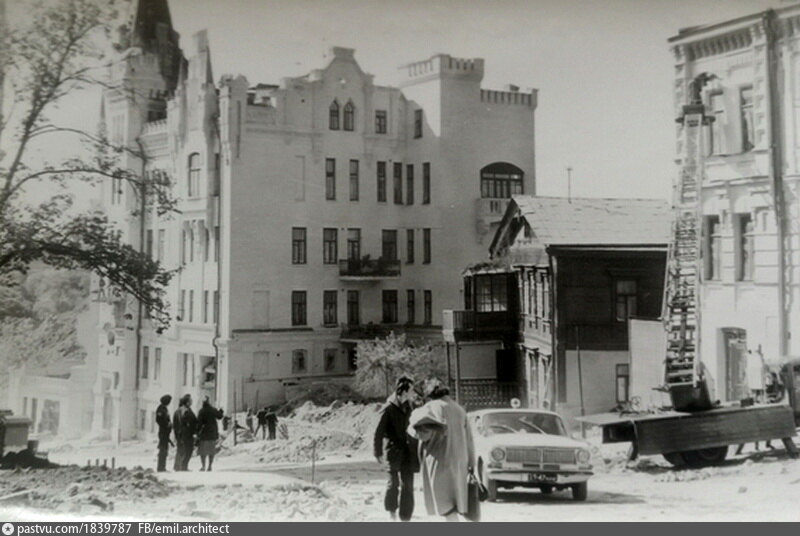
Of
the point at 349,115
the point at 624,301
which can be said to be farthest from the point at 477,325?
the point at 349,115

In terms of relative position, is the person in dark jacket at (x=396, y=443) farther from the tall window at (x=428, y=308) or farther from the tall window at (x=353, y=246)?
the tall window at (x=353, y=246)

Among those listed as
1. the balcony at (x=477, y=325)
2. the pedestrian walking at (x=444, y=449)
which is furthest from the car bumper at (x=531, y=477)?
the balcony at (x=477, y=325)

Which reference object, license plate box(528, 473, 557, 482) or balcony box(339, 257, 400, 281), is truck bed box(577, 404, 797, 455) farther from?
balcony box(339, 257, 400, 281)

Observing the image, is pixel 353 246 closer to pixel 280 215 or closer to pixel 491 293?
pixel 280 215

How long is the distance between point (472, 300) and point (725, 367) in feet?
7.32

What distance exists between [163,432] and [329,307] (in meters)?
1.86

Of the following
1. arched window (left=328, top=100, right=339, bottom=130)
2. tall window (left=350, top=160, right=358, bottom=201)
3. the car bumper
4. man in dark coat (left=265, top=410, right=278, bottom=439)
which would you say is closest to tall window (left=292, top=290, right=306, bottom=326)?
man in dark coat (left=265, top=410, right=278, bottom=439)

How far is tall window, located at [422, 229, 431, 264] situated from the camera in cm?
875

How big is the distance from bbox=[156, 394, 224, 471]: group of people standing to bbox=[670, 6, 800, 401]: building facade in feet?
13.8

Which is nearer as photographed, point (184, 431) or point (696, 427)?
point (696, 427)

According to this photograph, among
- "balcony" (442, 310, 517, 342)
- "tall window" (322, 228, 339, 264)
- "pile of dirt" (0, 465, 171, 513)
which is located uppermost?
"tall window" (322, 228, 339, 264)

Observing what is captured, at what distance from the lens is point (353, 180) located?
871 cm

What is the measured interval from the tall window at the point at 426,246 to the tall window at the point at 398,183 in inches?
14.7

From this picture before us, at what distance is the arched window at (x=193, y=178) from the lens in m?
8.60
